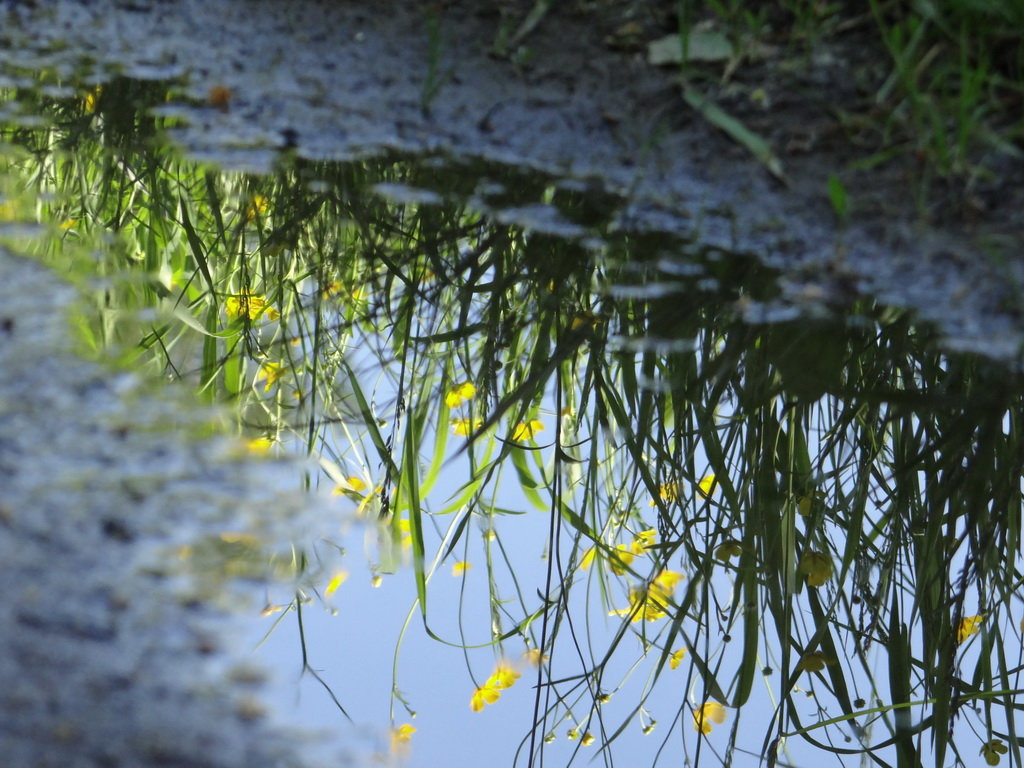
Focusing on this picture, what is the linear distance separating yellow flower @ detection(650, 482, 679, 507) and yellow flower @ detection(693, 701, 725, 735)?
357mm

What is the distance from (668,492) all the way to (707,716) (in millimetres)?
399

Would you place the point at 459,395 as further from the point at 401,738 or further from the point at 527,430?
the point at 401,738

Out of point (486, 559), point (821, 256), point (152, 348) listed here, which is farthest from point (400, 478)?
point (821, 256)

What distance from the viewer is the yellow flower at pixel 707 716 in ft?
4.34

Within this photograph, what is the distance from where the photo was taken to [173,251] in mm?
1991

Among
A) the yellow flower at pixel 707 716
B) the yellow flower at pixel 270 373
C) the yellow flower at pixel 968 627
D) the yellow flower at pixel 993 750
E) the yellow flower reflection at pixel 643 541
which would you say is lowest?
the yellow flower at pixel 993 750

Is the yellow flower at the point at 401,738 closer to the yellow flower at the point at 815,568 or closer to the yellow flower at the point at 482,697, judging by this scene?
the yellow flower at the point at 482,697

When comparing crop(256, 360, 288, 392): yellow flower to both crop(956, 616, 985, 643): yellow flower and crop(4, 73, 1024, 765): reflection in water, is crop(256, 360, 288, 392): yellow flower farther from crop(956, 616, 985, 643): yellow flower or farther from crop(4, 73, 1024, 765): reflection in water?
crop(956, 616, 985, 643): yellow flower

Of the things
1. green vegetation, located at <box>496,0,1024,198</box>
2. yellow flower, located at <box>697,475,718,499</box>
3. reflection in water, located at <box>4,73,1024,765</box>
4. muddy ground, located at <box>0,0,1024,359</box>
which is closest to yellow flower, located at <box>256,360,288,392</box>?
reflection in water, located at <box>4,73,1024,765</box>

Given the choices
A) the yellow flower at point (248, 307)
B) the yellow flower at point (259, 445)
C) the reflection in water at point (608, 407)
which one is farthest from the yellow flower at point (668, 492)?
the yellow flower at point (248, 307)

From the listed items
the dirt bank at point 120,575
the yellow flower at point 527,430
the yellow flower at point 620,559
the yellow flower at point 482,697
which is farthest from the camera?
the yellow flower at point 527,430

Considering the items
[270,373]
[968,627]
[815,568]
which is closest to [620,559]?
[815,568]

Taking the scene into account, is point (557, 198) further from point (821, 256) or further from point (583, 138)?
point (821, 256)

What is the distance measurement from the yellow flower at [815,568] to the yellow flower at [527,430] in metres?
0.42
